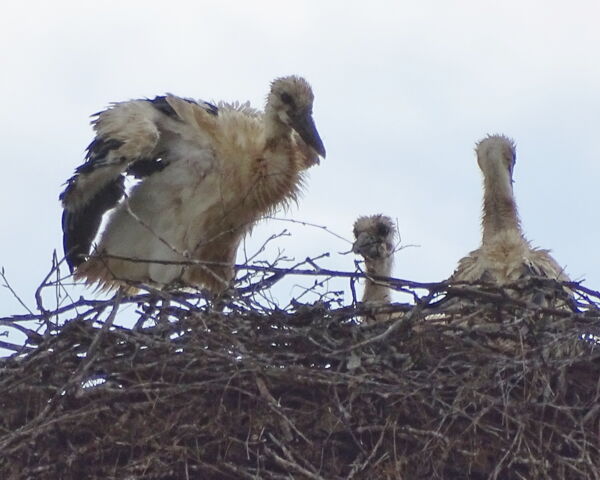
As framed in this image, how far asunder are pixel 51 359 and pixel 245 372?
70 cm

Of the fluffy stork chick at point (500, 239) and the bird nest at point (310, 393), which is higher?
the fluffy stork chick at point (500, 239)

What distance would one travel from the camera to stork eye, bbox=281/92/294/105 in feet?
26.0

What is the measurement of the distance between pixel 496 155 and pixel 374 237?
0.89 meters

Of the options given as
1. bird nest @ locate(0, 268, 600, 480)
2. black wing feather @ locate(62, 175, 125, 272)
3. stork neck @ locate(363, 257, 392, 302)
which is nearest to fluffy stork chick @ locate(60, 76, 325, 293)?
black wing feather @ locate(62, 175, 125, 272)

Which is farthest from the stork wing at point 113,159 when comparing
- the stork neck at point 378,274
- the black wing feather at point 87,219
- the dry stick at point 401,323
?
the dry stick at point 401,323

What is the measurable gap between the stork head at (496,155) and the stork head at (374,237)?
642 millimetres

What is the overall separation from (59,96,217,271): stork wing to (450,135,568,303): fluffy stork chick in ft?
4.56

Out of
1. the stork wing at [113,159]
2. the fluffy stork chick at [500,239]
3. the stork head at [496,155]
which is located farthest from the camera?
the stork head at [496,155]

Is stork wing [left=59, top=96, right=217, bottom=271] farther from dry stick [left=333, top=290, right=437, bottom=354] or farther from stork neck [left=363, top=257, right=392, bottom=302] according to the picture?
dry stick [left=333, top=290, right=437, bottom=354]

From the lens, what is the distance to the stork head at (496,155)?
852 centimetres

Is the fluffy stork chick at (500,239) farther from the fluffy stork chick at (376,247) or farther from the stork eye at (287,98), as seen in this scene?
the stork eye at (287,98)

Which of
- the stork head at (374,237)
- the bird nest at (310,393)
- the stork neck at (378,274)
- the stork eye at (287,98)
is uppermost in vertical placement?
the stork eye at (287,98)

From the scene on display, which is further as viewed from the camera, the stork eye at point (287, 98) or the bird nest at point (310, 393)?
the stork eye at point (287, 98)

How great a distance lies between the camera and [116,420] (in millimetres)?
5977
